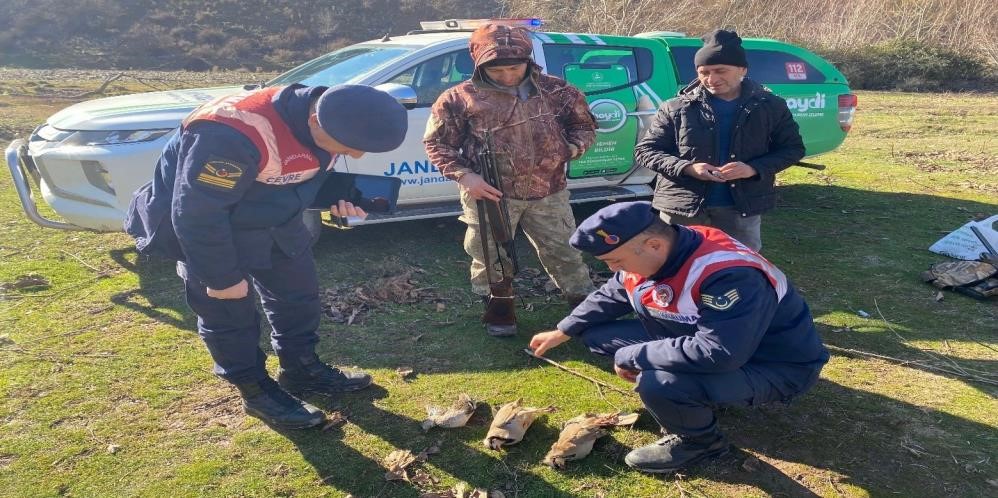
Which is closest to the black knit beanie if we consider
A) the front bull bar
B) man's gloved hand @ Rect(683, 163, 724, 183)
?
man's gloved hand @ Rect(683, 163, 724, 183)

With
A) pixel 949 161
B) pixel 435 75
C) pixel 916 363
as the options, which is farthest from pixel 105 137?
pixel 949 161

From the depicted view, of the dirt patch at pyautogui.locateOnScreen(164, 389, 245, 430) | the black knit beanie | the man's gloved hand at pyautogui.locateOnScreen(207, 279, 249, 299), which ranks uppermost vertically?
the black knit beanie

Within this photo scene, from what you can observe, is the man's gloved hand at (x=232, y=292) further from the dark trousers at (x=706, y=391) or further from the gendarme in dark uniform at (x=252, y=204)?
the dark trousers at (x=706, y=391)

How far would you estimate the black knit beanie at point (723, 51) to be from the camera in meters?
3.41

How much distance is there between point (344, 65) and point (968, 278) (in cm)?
484

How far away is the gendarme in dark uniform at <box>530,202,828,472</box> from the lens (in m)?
2.44

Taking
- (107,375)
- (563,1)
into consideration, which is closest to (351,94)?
(107,375)

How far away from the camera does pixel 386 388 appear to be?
3551 mm

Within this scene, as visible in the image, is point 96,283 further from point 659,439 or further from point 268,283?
point 659,439

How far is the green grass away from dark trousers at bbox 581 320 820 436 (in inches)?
11.1

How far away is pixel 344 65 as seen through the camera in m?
5.62

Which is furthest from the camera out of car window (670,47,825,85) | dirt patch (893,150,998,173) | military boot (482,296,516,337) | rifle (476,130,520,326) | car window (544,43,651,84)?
dirt patch (893,150,998,173)

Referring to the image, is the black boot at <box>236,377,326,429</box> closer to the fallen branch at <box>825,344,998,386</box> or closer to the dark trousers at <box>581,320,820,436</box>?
the dark trousers at <box>581,320,820,436</box>

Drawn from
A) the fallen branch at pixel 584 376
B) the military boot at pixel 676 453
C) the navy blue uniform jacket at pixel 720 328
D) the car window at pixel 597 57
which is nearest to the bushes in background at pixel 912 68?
the car window at pixel 597 57
